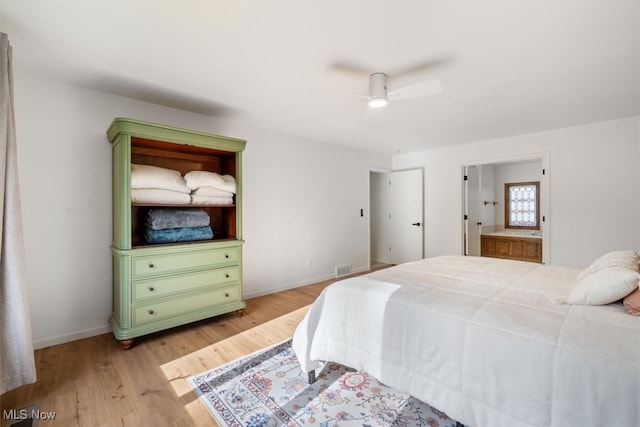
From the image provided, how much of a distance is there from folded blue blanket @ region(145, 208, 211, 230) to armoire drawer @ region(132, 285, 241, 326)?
0.70 m

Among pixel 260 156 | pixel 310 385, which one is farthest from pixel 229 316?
pixel 260 156

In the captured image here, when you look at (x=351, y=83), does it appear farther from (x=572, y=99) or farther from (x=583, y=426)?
(x=583, y=426)

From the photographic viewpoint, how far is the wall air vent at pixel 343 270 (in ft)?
16.0

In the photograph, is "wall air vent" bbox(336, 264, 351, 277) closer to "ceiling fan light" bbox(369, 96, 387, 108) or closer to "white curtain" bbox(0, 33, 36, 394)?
"ceiling fan light" bbox(369, 96, 387, 108)

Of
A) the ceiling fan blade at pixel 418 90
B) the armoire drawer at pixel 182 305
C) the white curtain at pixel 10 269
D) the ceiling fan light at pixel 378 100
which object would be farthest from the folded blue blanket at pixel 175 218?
the ceiling fan blade at pixel 418 90

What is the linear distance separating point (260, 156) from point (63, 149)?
1987mm

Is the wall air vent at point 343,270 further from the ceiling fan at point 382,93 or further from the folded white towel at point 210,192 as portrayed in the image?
the ceiling fan at point 382,93

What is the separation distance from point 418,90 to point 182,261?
2.54 meters

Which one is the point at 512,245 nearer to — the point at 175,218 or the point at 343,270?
the point at 343,270

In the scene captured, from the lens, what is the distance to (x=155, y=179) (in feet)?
8.57

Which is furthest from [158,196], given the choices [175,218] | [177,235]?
[177,235]

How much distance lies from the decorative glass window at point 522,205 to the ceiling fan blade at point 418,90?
5032 mm

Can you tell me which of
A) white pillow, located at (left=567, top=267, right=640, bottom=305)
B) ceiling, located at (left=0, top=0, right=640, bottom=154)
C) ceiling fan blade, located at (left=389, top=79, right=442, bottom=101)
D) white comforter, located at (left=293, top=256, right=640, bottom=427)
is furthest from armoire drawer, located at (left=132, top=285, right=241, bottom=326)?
white pillow, located at (left=567, top=267, right=640, bottom=305)

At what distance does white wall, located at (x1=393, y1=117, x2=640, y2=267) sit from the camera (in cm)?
351
